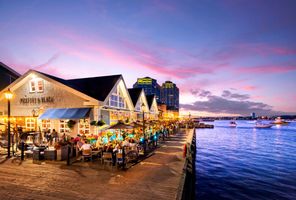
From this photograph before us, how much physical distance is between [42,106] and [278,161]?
30.9 m

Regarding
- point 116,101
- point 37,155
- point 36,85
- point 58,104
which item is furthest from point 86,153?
point 36,85

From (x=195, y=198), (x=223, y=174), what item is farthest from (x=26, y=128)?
(x=223, y=174)

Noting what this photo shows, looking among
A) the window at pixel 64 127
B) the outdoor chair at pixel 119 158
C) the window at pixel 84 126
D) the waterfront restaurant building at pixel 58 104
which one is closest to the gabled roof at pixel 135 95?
the waterfront restaurant building at pixel 58 104

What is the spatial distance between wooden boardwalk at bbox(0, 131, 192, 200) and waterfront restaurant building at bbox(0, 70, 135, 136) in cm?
727

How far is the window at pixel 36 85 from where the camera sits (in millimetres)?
21120

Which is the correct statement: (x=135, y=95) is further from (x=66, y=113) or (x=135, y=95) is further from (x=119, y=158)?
(x=119, y=158)

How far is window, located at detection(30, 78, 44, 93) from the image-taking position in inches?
832

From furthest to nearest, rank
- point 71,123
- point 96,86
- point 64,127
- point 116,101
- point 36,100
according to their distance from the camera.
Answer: point 116,101
point 96,86
point 36,100
point 64,127
point 71,123

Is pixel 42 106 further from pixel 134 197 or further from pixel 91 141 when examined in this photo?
pixel 134 197

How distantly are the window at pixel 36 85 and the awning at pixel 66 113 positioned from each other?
2.82 metres

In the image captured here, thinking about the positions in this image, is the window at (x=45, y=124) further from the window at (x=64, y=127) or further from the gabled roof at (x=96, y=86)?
the gabled roof at (x=96, y=86)

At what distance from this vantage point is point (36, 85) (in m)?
21.3

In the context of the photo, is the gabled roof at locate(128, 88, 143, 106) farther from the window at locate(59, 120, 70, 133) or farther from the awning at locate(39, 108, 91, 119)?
the awning at locate(39, 108, 91, 119)

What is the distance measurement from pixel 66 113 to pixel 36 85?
573 cm
